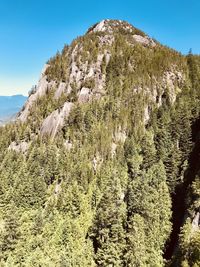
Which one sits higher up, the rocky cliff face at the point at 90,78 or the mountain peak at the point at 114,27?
the mountain peak at the point at 114,27

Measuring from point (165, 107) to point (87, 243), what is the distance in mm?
57040

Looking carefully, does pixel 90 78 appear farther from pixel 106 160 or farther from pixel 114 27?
pixel 106 160

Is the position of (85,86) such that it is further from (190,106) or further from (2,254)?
(2,254)

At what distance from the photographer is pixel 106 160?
99.2 m

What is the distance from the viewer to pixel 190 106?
329 feet

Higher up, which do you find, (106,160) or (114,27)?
(114,27)

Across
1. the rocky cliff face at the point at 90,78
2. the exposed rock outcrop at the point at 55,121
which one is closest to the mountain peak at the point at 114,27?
the rocky cliff face at the point at 90,78

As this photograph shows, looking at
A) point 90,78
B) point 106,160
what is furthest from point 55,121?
point 106,160

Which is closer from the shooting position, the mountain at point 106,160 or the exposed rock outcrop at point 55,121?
the mountain at point 106,160

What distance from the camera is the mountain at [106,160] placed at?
6712cm

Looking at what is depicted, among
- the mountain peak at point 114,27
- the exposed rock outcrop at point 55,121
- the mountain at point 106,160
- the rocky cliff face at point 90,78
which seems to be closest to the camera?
the mountain at point 106,160

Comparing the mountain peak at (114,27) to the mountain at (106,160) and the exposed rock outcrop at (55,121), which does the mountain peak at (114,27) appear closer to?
the mountain at (106,160)

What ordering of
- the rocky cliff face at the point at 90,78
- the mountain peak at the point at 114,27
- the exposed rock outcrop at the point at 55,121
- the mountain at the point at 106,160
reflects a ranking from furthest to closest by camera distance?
the mountain peak at the point at 114,27
the rocky cliff face at the point at 90,78
the exposed rock outcrop at the point at 55,121
the mountain at the point at 106,160

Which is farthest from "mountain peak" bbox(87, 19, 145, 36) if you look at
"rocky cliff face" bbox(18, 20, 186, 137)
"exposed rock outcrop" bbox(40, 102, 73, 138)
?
"exposed rock outcrop" bbox(40, 102, 73, 138)
